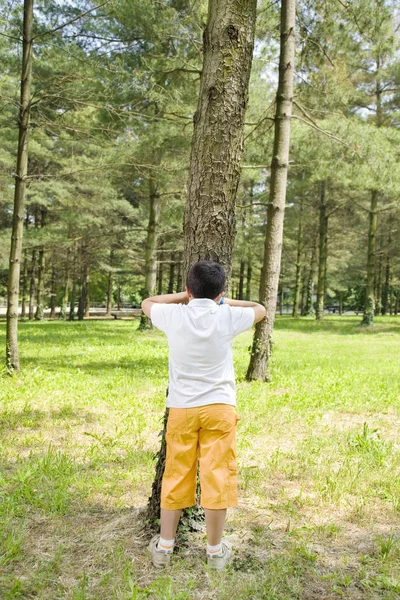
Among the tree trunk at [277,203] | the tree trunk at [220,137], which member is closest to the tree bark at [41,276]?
the tree trunk at [277,203]

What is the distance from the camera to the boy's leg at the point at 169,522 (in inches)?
108

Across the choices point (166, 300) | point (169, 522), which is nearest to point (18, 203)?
point (166, 300)

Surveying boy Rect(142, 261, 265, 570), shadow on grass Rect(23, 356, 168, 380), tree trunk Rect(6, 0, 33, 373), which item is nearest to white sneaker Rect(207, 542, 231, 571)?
boy Rect(142, 261, 265, 570)

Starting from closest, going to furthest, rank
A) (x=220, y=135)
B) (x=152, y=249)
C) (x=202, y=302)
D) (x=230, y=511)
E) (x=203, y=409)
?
(x=203, y=409)
(x=202, y=302)
(x=220, y=135)
(x=230, y=511)
(x=152, y=249)

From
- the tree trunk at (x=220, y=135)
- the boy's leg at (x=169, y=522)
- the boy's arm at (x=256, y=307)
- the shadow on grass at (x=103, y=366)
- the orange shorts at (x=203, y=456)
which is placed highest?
the tree trunk at (x=220, y=135)

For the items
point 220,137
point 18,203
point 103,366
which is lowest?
point 103,366

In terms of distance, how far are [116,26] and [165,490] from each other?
39.1 ft

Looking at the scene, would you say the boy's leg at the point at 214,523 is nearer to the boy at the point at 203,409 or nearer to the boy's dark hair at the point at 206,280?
the boy at the point at 203,409

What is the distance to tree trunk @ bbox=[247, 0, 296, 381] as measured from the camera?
27.1 feet

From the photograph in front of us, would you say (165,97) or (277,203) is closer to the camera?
(277,203)

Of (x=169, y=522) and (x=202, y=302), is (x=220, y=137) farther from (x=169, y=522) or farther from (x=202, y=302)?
(x=169, y=522)

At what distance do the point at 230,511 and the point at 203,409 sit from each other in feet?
4.56

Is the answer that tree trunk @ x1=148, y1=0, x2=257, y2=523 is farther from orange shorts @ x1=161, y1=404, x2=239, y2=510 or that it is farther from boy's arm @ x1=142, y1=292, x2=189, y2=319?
orange shorts @ x1=161, y1=404, x2=239, y2=510

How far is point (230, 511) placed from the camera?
3572 mm
